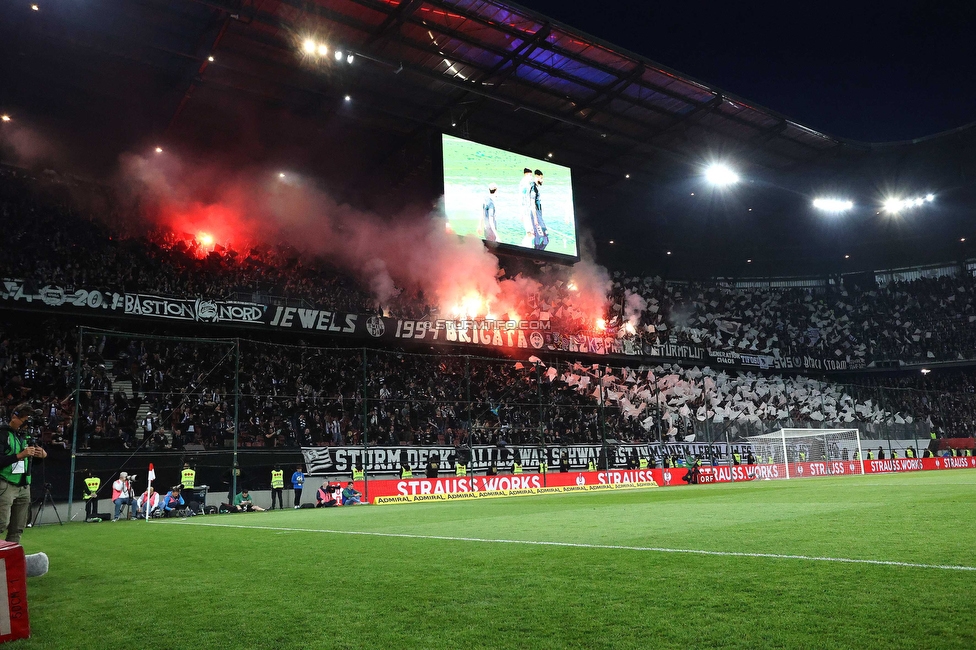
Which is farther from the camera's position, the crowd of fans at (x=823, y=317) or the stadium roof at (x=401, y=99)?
the crowd of fans at (x=823, y=317)

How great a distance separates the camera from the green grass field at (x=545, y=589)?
12.1 ft

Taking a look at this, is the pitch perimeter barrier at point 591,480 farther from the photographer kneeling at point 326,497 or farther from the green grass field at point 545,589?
the green grass field at point 545,589

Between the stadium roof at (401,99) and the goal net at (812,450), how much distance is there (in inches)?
601

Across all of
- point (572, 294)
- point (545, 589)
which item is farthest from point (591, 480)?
point (545, 589)

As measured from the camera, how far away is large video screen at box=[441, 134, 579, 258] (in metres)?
29.8

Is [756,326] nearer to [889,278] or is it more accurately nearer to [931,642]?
[889,278]

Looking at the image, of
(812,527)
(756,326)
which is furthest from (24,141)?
(756,326)

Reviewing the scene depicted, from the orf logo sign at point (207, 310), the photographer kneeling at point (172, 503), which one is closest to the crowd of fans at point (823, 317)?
the orf logo sign at point (207, 310)

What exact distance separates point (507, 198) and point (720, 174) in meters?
13.2

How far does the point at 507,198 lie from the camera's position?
31422mm

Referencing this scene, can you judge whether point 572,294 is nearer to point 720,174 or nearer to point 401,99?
point 720,174

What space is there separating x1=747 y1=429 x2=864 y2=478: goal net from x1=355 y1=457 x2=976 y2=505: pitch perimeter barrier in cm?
5

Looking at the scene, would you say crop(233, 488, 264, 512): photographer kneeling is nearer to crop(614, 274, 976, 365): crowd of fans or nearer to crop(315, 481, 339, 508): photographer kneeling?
crop(315, 481, 339, 508): photographer kneeling

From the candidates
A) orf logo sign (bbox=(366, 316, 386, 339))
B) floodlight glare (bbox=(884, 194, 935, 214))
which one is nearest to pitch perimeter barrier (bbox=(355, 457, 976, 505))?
orf logo sign (bbox=(366, 316, 386, 339))
